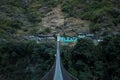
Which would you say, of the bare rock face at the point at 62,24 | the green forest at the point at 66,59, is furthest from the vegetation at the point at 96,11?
the green forest at the point at 66,59

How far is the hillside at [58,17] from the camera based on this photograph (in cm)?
3566

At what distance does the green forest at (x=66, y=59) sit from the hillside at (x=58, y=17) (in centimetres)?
385

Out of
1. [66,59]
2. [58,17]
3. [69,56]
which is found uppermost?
[58,17]

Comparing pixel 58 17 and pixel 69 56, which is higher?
pixel 58 17

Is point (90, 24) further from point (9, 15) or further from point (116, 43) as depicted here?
point (9, 15)

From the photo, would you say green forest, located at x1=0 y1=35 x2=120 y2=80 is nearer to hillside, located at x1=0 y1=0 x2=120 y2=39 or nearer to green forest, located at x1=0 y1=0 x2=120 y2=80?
green forest, located at x1=0 y1=0 x2=120 y2=80

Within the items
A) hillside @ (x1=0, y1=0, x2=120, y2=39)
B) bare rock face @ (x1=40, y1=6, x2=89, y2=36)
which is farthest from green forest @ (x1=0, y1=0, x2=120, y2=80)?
bare rock face @ (x1=40, y1=6, x2=89, y2=36)

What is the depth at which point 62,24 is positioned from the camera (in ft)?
125

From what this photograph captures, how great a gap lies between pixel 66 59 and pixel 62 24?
364 inches

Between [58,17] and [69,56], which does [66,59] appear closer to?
[69,56]

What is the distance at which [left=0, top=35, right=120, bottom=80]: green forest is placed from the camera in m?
28.8

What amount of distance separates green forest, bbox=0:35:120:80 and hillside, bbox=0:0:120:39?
385 centimetres

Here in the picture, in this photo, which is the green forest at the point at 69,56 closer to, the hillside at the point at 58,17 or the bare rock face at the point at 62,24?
the hillside at the point at 58,17

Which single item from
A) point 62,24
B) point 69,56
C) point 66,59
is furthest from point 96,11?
point 66,59
